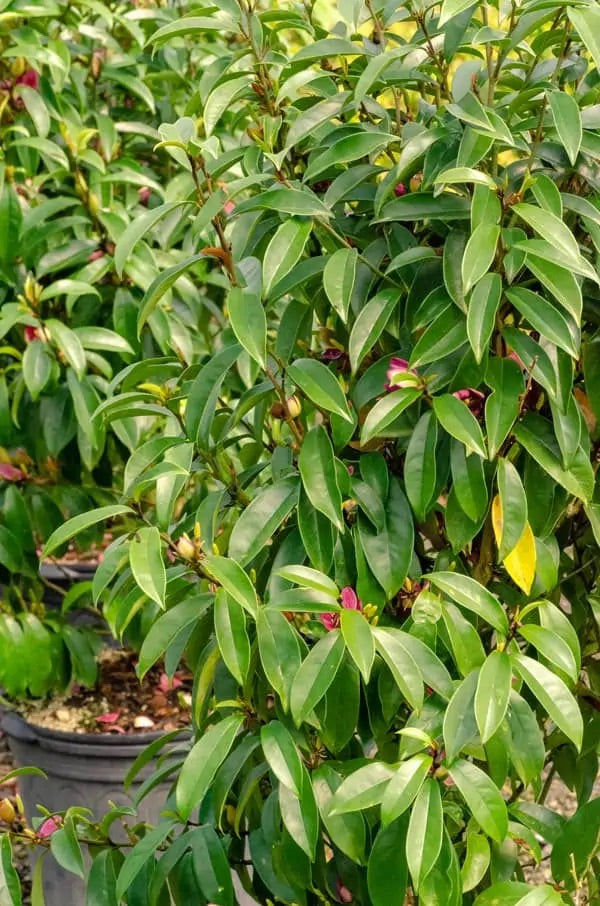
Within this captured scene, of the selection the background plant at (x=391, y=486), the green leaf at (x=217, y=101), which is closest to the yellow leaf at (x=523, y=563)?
the background plant at (x=391, y=486)

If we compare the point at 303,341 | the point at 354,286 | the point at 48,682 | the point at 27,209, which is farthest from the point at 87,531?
the point at 354,286

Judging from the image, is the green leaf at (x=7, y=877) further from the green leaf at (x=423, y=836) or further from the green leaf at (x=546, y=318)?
the green leaf at (x=546, y=318)

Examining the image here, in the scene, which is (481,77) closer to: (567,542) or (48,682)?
(567,542)

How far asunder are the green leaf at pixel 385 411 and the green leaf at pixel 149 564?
219mm

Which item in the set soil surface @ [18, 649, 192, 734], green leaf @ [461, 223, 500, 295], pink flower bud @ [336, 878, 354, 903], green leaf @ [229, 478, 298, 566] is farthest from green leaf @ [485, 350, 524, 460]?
soil surface @ [18, 649, 192, 734]

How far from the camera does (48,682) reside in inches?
95.3

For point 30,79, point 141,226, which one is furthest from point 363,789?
point 30,79

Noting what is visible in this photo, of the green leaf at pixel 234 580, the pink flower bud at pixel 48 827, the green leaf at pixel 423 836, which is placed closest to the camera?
the green leaf at pixel 423 836

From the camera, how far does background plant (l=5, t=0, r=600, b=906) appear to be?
1.12 m

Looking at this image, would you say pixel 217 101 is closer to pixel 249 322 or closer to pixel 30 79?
pixel 249 322

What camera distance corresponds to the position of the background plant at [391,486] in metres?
1.12

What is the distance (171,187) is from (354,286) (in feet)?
3.43

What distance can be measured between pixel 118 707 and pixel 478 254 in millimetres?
1749

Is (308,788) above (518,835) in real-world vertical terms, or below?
above
